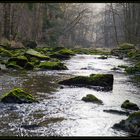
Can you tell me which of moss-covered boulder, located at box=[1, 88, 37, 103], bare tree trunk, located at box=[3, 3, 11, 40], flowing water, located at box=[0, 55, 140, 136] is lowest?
flowing water, located at box=[0, 55, 140, 136]

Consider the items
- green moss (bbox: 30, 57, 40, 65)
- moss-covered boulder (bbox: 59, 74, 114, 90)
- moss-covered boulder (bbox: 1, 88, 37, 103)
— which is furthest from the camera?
green moss (bbox: 30, 57, 40, 65)

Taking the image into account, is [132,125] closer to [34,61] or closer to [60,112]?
[60,112]

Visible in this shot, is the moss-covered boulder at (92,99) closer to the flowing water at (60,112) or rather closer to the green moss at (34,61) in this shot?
the flowing water at (60,112)

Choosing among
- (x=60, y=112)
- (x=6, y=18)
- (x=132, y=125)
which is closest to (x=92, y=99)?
(x=60, y=112)

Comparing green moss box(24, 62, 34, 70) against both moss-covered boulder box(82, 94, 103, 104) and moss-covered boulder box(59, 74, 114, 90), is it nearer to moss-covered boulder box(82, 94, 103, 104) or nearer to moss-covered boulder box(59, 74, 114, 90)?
moss-covered boulder box(59, 74, 114, 90)

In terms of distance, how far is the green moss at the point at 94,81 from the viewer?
11930 mm

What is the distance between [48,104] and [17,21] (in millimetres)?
29170

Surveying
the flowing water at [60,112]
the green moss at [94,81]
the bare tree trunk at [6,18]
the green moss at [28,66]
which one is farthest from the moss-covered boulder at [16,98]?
the bare tree trunk at [6,18]

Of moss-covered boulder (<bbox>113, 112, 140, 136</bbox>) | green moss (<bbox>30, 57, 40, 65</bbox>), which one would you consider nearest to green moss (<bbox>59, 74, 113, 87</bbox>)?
moss-covered boulder (<bbox>113, 112, 140, 136</bbox>)

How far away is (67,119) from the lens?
7391 millimetres

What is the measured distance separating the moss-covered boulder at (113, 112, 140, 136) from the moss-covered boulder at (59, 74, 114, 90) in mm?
5131

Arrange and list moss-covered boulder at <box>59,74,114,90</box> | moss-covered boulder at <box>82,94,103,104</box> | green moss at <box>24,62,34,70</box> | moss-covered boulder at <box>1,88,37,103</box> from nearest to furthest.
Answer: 1. moss-covered boulder at <box>1,88,37,103</box>
2. moss-covered boulder at <box>82,94,103,104</box>
3. moss-covered boulder at <box>59,74,114,90</box>
4. green moss at <box>24,62,34,70</box>

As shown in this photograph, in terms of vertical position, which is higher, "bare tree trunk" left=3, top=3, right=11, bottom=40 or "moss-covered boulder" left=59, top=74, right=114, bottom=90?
"bare tree trunk" left=3, top=3, right=11, bottom=40

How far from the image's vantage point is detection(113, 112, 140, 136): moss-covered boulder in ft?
21.0
